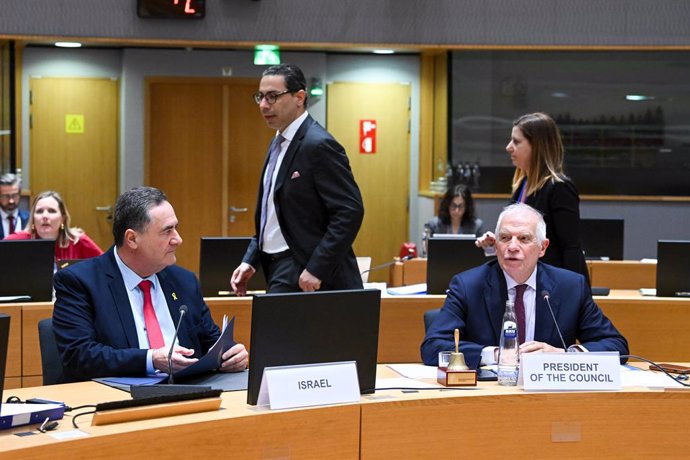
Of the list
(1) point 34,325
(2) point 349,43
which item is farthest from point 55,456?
(2) point 349,43

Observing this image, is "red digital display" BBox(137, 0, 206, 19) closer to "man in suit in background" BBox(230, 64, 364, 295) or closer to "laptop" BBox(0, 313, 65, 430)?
"man in suit in background" BBox(230, 64, 364, 295)

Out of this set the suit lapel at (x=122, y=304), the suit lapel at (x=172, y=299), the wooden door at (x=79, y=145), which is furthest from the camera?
the wooden door at (x=79, y=145)

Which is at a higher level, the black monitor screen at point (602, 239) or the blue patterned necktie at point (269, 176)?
the blue patterned necktie at point (269, 176)

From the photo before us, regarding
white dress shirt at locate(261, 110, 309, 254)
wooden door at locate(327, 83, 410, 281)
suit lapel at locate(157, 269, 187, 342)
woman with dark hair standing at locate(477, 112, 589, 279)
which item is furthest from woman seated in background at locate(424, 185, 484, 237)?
suit lapel at locate(157, 269, 187, 342)

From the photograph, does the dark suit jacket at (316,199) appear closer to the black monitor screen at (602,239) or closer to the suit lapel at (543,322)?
the suit lapel at (543,322)

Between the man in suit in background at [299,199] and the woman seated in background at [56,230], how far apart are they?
6.17 ft

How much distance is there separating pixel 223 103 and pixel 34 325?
18.8ft

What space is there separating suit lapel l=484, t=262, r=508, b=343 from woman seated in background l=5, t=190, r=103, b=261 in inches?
117

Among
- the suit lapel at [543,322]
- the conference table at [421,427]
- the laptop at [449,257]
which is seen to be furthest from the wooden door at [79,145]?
the conference table at [421,427]

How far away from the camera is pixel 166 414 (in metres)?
2.42

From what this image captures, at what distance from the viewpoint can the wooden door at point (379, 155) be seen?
34.7ft

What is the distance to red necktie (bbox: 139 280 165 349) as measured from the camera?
10.9ft

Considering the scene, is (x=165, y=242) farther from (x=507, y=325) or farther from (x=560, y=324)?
(x=560, y=324)

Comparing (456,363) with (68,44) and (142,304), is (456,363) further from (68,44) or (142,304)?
(68,44)
